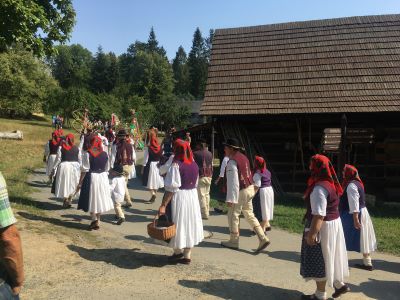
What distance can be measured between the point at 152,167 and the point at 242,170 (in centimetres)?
543

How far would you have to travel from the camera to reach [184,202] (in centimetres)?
641

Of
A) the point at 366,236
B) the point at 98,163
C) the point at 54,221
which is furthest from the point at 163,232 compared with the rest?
the point at 54,221

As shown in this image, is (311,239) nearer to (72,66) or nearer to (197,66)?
(72,66)

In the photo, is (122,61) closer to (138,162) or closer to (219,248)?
(138,162)

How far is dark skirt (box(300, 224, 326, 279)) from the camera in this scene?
5.10 metres

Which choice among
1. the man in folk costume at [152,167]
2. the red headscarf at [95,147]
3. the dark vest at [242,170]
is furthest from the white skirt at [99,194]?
the man in folk costume at [152,167]

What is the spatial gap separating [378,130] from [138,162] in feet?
41.1

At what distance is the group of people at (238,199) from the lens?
514 cm

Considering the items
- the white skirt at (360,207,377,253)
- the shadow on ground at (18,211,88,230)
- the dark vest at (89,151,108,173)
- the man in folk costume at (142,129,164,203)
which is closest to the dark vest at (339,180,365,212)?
the white skirt at (360,207,377,253)

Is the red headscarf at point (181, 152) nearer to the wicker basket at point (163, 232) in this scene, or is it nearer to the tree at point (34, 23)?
the wicker basket at point (163, 232)

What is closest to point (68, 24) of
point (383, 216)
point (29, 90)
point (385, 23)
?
point (383, 216)

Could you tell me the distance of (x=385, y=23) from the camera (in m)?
16.2

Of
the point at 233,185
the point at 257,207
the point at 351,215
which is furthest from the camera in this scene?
the point at 257,207

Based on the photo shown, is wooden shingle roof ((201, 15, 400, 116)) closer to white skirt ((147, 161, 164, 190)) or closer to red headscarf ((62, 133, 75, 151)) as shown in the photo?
white skirt ((147, 161, 164, 190))
